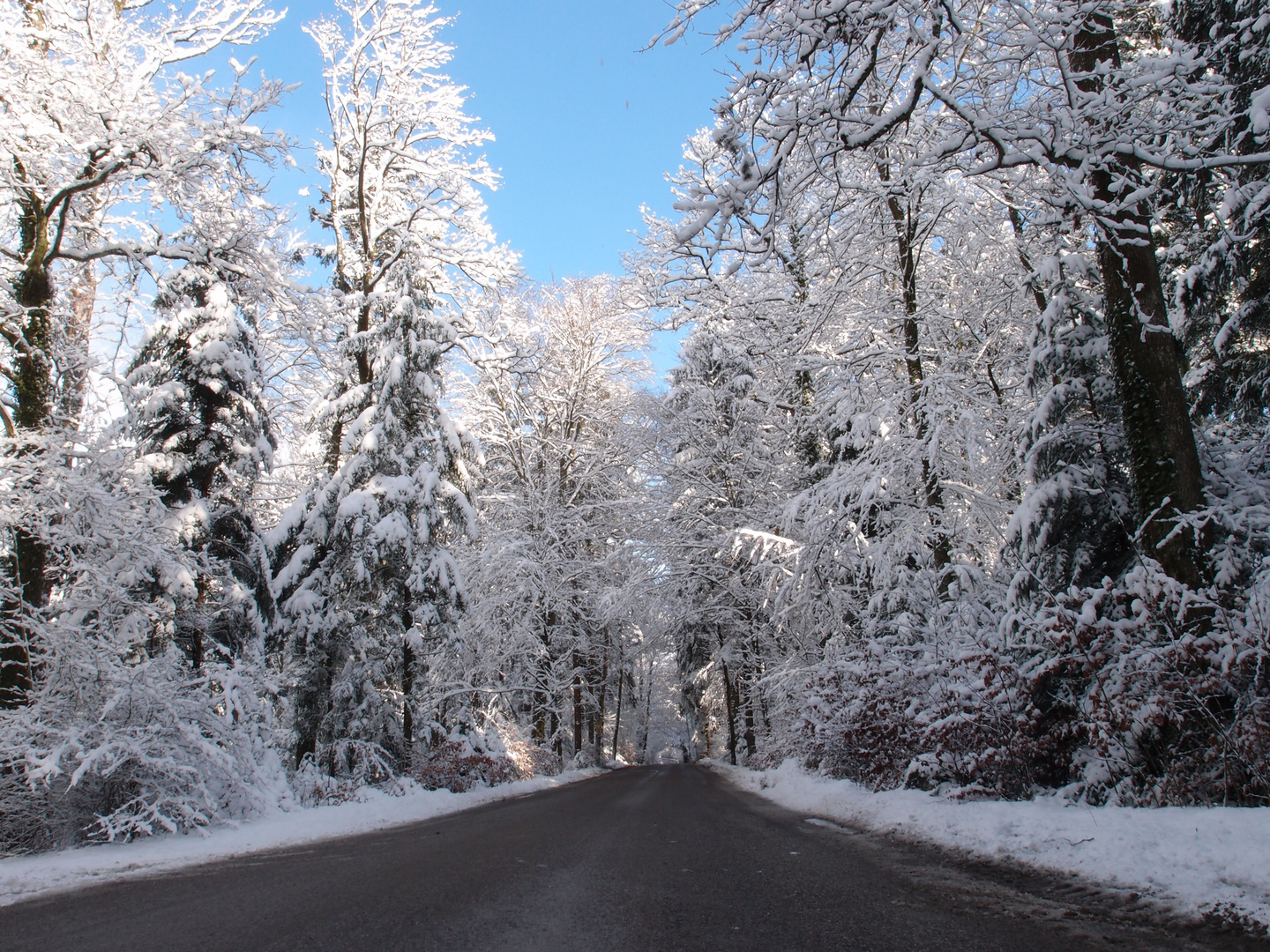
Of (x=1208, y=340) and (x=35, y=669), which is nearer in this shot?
(x=35, y=669)

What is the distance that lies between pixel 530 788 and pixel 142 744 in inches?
443

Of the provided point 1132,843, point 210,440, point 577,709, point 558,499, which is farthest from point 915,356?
point 577,709

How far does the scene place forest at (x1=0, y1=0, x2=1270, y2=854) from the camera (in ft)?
18.5

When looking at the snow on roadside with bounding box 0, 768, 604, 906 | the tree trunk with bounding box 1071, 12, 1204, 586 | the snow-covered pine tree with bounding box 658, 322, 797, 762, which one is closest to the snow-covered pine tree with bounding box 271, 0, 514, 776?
the snow on roadside with bounding box 0, 768, 604, 906

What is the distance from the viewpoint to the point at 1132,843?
4.20 m

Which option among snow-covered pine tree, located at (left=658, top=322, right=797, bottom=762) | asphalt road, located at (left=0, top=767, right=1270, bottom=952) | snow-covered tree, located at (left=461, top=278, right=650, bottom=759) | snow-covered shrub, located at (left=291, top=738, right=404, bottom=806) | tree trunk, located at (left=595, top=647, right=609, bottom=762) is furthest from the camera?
tree trunk, located at (left=595, top=647, right=609, bottom=762)

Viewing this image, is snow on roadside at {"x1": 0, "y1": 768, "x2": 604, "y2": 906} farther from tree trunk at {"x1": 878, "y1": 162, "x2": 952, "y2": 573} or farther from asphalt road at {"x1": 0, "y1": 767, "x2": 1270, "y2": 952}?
tree trunk at {"x1": 878, "y1": 162, "x2": 952, "y2": 573}

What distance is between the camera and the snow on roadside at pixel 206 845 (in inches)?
204

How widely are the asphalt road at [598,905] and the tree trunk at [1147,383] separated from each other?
372 centimetres

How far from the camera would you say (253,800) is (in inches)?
328

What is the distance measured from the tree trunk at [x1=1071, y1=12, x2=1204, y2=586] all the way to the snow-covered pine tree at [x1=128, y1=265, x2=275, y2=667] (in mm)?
11861

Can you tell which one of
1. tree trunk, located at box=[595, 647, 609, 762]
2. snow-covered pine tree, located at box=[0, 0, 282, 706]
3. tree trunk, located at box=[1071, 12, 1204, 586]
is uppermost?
snow-covered pine tree, located at box=[0, 0, 282, 706]

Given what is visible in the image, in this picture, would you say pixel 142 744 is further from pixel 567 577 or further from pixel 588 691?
pixel 588 691

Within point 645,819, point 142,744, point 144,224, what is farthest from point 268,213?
point 645,819
